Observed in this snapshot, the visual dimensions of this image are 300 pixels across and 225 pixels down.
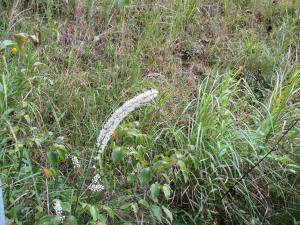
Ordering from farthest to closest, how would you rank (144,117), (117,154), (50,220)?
(144,117) < (117,154) < (50,220)

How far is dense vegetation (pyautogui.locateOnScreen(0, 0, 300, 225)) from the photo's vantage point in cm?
199

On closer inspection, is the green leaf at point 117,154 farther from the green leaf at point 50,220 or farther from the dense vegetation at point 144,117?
the green leaf at point 50,220

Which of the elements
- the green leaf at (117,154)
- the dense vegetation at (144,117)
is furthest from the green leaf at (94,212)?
the green leaf at (117,154)

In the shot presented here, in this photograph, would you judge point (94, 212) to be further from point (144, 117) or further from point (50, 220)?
point (144, 117)

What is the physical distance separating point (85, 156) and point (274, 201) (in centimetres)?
118

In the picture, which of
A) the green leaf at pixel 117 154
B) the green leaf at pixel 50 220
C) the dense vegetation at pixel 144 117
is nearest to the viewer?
the green leaf at pixel 50 220

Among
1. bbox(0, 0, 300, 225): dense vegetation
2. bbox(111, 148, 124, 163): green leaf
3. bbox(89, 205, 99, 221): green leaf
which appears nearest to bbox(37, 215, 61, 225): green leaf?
bbox(0, 0, 300, 225): dense vegetation

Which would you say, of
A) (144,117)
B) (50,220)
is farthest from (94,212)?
(144,117)

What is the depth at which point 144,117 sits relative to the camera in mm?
2666

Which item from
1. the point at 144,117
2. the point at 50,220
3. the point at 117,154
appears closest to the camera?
the point at 50,220

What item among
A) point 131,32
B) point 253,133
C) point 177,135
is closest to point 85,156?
point 177,135

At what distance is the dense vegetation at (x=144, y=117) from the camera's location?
199 cm

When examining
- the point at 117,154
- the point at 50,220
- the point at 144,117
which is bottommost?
the point at 144,117

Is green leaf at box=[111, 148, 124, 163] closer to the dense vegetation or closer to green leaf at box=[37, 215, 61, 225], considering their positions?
the dense vegetation
